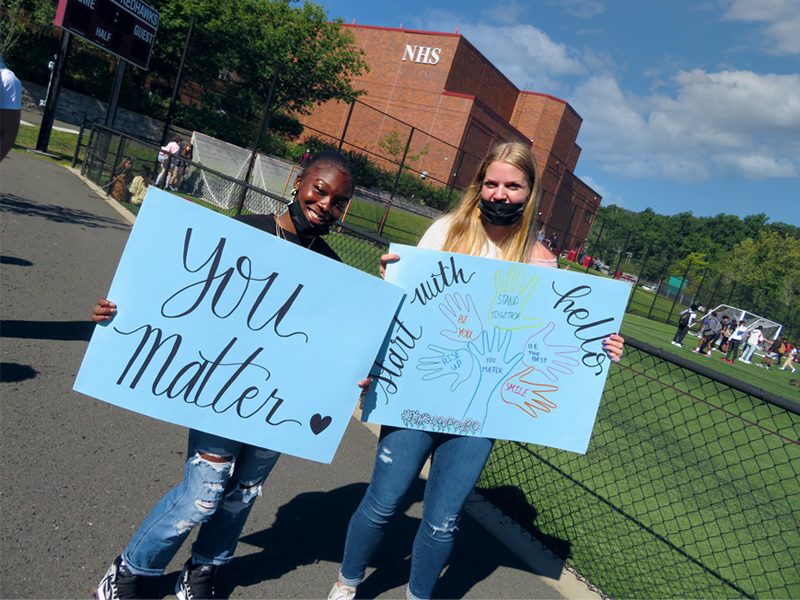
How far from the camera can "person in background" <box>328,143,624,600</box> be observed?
7.50ft

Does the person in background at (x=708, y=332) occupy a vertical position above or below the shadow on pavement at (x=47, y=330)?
above

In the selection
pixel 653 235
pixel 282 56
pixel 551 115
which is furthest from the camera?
pixel 653 235

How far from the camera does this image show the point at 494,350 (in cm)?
240

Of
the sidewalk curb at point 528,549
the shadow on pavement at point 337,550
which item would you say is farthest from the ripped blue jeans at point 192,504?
the sidewalk curb at point 528,549

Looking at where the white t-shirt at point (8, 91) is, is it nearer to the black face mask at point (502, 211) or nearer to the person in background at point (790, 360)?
the black face mask at point (502, 211)

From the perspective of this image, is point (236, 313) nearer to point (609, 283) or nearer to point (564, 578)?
point (609, 283)

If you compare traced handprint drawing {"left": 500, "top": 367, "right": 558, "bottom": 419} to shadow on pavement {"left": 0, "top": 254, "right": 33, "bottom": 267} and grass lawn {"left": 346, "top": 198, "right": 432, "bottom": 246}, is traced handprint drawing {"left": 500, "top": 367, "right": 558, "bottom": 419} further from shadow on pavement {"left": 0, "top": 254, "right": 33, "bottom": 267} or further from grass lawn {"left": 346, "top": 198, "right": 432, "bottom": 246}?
grass lawn {"left": 346, "top": 198, "right": 432, "bottom": 246}

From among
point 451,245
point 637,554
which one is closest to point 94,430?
point 451,245

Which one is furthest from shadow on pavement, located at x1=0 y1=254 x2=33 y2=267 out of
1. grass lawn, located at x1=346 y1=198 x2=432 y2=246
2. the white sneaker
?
grass lawn, located at x1=346 y1=198 x2=432 y2=246

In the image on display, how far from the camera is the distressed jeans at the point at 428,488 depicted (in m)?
2.29

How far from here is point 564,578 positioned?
3316mm

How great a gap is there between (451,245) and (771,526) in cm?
500

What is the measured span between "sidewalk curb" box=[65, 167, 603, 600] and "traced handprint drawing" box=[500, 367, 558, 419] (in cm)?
90

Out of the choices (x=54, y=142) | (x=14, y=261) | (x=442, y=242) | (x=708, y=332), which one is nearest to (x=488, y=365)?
(x=442, y=242)
